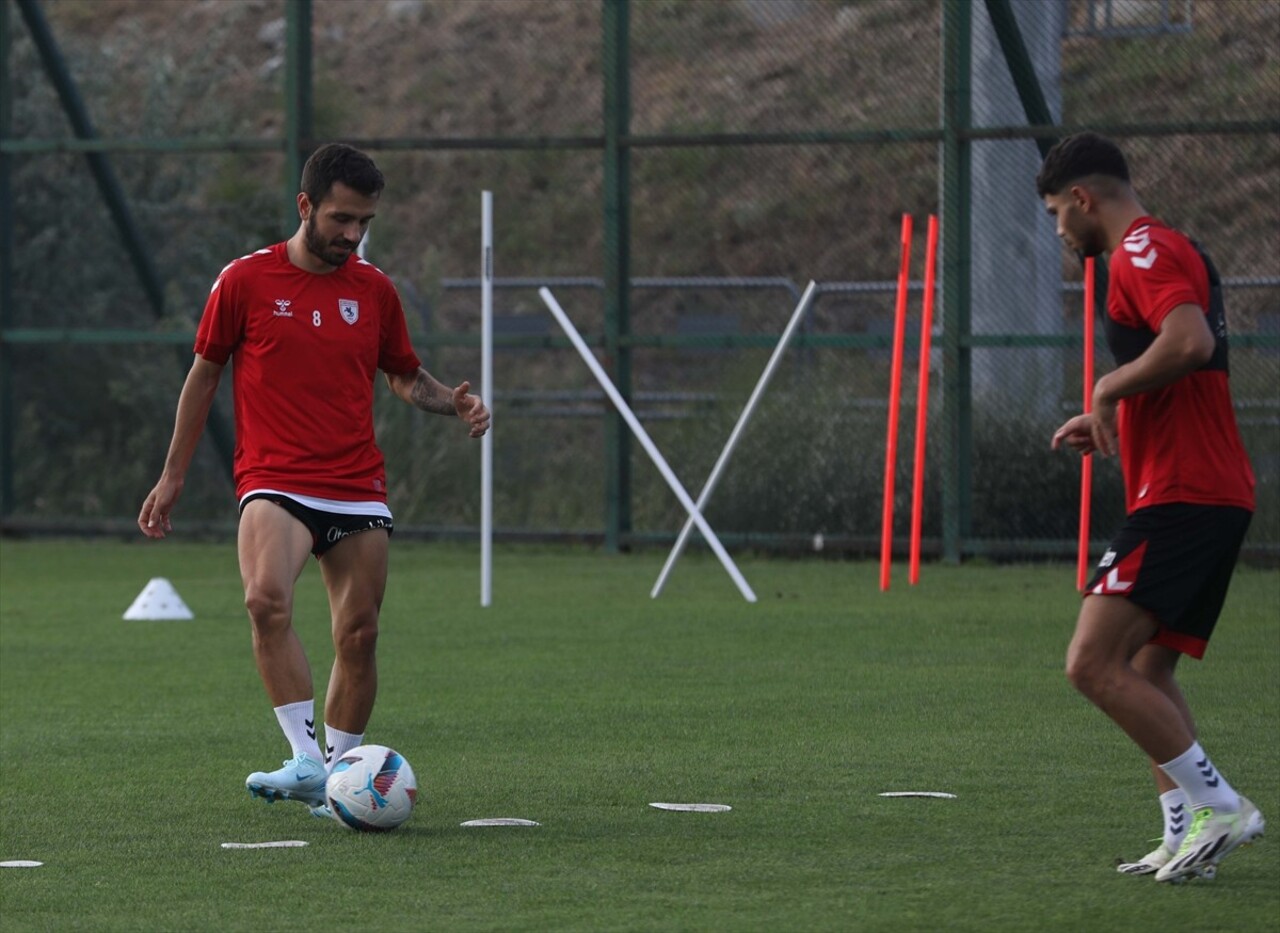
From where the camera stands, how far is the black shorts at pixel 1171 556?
509 cm

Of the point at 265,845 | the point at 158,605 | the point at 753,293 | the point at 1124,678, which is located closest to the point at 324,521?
the point at 265,845

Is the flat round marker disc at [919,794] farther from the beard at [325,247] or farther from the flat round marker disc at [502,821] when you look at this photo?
the beard at [325,247]

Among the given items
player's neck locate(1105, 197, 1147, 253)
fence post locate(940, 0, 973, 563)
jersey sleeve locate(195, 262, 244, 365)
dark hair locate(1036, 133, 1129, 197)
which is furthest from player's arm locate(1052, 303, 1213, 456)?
fence post locate(940, 0, 973, 563)

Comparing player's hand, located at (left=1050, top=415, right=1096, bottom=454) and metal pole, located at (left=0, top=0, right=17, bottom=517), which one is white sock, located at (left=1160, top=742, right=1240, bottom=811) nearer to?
player's hand, located at (left=1050, top=415, right=1096, bottom=454)

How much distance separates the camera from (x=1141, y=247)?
199 inches

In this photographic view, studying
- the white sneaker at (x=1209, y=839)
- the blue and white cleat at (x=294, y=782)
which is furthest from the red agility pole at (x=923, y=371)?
the white sneaker at (x=1209, y=839)

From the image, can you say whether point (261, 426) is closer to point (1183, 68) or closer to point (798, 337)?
point (798, 337)

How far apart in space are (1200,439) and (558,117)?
23379mm

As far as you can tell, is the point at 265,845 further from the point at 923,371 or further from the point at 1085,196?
the point at 923,371

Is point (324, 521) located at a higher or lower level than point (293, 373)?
lower

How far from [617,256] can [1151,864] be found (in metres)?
9.93

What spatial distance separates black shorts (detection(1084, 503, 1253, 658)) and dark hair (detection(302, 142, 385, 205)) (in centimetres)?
227

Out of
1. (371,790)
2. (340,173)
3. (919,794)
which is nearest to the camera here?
(371,790)

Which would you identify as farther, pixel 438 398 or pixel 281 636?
pixel 438 398
